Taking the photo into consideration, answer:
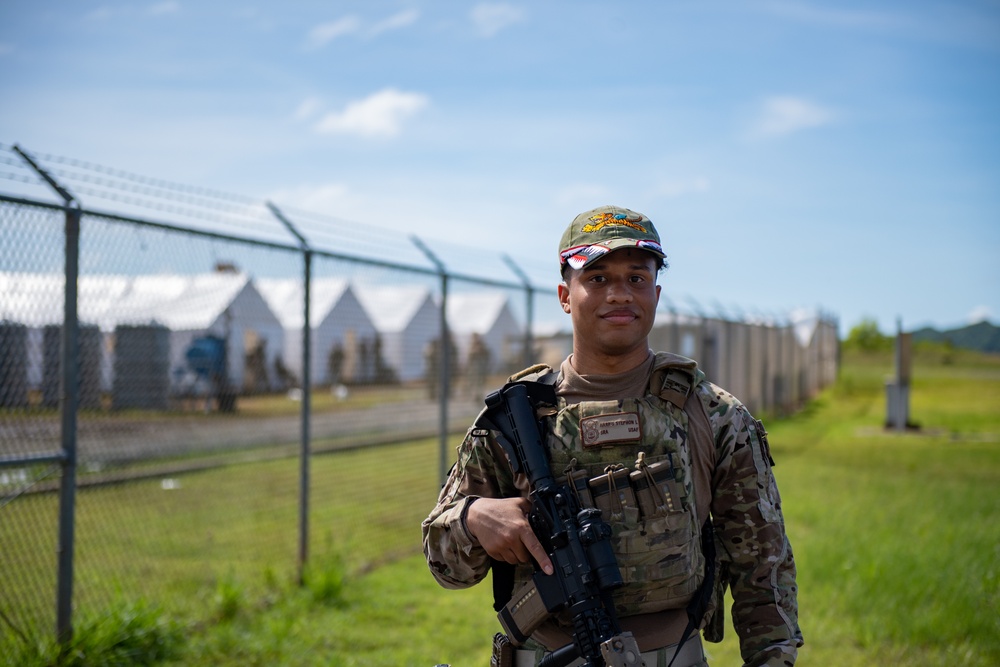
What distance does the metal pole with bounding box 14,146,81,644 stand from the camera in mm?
3979

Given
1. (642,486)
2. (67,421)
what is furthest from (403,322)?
(642,486)

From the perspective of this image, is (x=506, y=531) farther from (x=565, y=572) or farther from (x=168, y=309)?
(x=168, y=309)

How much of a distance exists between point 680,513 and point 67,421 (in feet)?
10.1

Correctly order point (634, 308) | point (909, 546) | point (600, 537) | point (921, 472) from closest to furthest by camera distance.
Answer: point (600, 537), point (634, 308), point (909, 546), point (921, 472)

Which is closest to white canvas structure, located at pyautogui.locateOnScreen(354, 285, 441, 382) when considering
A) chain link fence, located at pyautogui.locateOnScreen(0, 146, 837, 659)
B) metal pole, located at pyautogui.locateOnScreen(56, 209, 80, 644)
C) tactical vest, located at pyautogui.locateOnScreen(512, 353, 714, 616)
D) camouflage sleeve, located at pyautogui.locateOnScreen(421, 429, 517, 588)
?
Answer: chain link fence, located at pyautogui.locateOnScreen(0, 146, 837, 659)

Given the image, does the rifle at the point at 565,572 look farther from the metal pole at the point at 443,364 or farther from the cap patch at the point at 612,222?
the metal pole at the point at 443,364

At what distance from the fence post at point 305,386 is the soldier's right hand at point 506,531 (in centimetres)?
359

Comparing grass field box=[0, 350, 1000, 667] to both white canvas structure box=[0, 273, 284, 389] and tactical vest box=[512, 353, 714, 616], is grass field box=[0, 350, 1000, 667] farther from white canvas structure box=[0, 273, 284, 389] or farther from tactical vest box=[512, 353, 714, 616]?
tactical vest box=[512, 353, 714, 616]

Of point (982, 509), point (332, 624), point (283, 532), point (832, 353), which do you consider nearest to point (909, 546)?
point (982, 509)

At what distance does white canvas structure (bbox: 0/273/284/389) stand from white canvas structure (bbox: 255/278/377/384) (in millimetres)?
133

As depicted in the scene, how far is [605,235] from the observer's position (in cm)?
212

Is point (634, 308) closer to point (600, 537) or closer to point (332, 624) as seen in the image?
point (600, 537)

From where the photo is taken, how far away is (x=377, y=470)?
8703 mm

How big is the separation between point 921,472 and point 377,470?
22.2 ft
